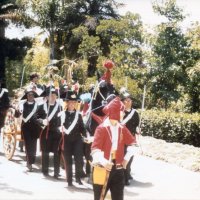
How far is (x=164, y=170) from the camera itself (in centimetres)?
1113

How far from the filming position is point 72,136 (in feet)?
29.5

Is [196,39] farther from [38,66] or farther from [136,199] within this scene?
[38,66]

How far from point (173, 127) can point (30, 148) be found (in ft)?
24.0

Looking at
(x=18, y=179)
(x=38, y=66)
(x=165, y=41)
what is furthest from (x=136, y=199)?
(x=38, y=66)

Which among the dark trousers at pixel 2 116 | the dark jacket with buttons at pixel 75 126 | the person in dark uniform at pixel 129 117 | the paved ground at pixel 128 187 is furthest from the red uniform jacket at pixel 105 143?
the dark trousers at pixel 2 116

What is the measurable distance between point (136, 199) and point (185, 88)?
13.0 metres

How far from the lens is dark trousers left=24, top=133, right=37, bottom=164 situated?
34.3ft

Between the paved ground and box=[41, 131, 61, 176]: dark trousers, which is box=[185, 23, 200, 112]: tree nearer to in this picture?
the paved ground

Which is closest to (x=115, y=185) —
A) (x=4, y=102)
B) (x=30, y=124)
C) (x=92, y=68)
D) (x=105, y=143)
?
(x=105, y=143)

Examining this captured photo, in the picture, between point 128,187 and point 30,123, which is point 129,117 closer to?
point 128,187

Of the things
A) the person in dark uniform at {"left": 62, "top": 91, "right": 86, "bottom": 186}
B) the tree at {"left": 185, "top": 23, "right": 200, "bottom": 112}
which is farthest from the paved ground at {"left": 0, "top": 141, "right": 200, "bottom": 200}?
the tree at {"left": 185, "top": 23, "right": 200, "bottom": 112}

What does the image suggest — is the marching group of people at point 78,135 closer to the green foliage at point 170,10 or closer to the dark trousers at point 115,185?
the dark trousers at point 115,185

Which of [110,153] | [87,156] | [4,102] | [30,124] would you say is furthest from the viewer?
[4,102]

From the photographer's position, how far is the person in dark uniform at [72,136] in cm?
897
